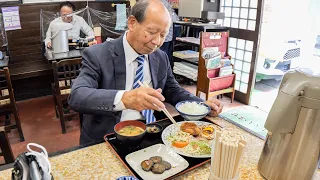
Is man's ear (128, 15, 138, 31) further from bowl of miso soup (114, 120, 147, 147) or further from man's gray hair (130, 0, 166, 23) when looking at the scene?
bowl of miso soup (114, 120, 147, 147)

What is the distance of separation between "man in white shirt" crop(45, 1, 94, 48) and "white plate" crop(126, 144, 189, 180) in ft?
10.5

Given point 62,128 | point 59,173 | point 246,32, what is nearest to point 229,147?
point 59,173

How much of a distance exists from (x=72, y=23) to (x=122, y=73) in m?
3.06

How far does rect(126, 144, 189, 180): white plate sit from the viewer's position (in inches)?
37.9

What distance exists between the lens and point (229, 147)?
29.9 inches

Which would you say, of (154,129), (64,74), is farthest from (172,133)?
(64,74)

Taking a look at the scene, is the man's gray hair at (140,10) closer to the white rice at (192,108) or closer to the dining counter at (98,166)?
the white rice at (192,108)

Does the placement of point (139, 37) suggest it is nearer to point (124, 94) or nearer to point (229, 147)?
point (124, 94)

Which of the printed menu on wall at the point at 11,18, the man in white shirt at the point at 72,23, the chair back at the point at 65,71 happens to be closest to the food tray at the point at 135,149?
the chair back at the point at 65,71

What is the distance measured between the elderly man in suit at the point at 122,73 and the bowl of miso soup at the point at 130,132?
3.3 inches

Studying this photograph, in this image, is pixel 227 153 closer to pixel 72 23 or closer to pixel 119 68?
pixel 119 68

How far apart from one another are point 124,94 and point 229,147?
0.57 metres

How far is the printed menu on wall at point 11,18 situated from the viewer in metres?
3.84

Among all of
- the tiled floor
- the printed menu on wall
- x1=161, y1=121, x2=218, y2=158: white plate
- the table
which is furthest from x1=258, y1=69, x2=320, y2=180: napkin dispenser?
the printed menu on wall
